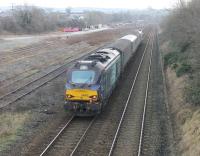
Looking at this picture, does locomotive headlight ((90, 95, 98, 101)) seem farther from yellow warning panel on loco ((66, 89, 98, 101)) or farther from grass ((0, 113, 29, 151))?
grass ((0, 113, 29, 151))

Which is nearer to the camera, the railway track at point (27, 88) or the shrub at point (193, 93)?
the shrub at point (193, 93)

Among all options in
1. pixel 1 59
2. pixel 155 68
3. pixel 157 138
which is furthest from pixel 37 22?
pixel 157 138

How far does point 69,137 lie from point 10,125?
3.31 meters

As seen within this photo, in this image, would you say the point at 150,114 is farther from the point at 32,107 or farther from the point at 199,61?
the point at 32,107

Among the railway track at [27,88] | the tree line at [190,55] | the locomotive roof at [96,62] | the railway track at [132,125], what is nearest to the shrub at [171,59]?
the tree line at [190,55]

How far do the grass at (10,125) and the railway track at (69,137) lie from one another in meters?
2.04

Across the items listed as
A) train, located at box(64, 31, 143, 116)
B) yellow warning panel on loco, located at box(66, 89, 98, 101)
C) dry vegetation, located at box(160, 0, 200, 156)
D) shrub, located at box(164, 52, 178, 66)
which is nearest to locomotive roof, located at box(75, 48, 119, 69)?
train, located at box(64, 31, 143, 116)

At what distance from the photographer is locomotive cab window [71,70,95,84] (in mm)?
20203

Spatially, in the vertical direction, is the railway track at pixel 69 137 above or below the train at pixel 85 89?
below

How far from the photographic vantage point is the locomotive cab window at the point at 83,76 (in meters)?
20.2

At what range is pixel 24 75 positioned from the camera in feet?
114

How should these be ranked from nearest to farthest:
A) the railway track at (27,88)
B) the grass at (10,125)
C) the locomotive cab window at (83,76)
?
the grass at (10,125), the locomotive cab window at (83,76), the railway track at (27,88)

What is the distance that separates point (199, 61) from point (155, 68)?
1683 cm

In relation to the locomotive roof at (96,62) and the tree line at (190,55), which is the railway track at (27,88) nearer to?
the locomotive roof at (96,62)
